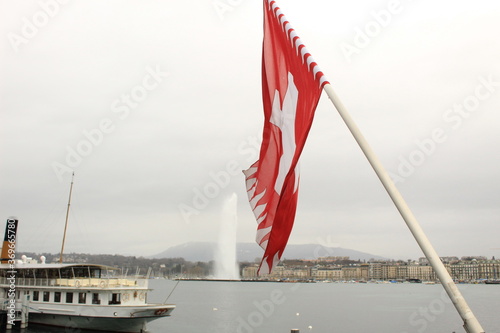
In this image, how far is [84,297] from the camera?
1372 inches

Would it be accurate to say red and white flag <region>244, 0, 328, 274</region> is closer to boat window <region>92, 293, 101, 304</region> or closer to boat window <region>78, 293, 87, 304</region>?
boat window <region>92, 293, 101, 304</region>

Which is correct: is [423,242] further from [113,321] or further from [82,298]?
[82,298]

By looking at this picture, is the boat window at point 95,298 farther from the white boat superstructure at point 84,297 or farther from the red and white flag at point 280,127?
the red and white flag at point 280,127

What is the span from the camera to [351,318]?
202ft

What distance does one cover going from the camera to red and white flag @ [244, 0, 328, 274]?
7.05m

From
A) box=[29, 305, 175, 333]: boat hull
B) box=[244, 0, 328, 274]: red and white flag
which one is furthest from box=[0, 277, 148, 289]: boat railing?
box=[244, 0, 328, 274]: red and white flag

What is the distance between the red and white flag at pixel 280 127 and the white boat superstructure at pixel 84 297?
27.4m

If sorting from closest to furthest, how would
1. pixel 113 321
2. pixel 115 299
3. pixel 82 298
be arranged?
1. pixel 113 321
2. pixel 115 299
3. pixel 82 298

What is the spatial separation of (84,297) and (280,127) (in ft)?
101

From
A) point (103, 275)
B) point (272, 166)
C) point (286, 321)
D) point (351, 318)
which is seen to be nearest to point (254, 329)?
point (286, 321)

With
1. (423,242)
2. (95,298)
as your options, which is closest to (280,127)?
(423,242)

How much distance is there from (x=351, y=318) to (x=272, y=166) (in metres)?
57.9

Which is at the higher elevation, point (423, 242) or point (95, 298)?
point (423, 242)

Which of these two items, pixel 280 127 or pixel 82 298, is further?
pixel 82 298
